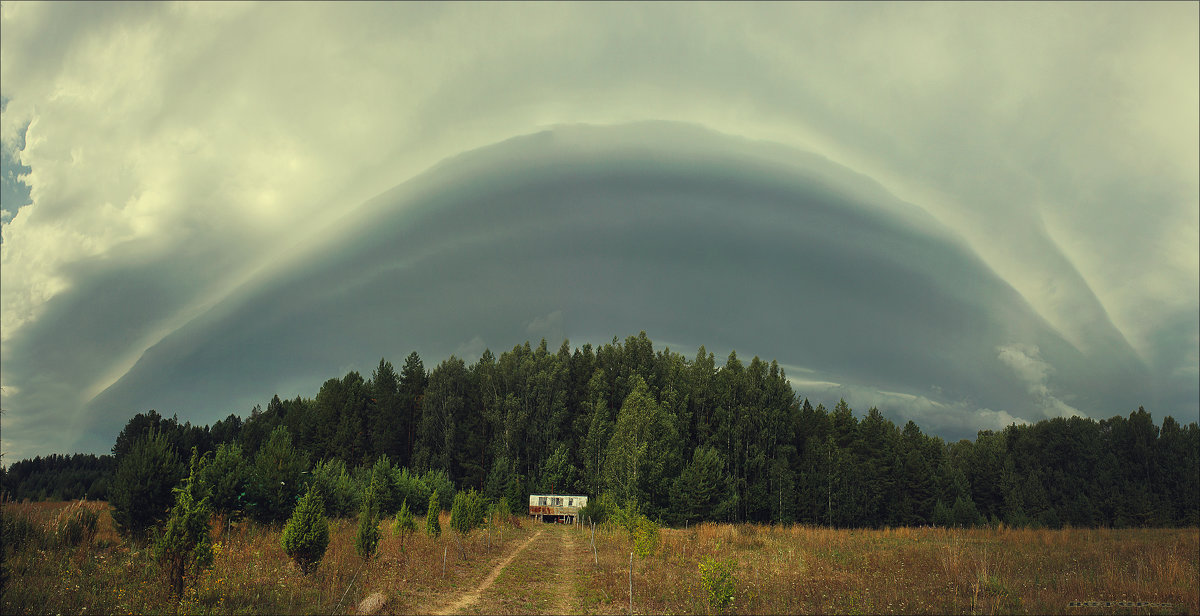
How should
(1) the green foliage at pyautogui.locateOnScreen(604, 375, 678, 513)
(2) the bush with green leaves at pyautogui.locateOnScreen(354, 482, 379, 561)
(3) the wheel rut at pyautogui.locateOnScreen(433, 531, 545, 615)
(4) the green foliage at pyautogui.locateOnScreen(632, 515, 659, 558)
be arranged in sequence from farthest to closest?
(1) the green foliage at pyautogui.locateOnScreen(604, 375, 678, 513), (4) the green foliage at pyautogui.locateOnScreen(632, 515, 659, 558), (2) the bush with green leaves at pyautogui.locateOnScreen(354, 482, 379, 561), (3) the wheel rut at pyautogui.locateOnScreen(433, 531, 545, 615)

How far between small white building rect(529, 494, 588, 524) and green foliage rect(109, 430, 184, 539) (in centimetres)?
4096

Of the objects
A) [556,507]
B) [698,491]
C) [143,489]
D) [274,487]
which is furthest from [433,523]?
[556,507]

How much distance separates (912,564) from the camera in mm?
22750

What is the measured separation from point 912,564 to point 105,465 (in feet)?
360

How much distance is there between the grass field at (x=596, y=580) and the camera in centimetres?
1542

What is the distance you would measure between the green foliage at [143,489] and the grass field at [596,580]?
0.90 metres

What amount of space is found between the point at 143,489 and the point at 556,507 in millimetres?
42462

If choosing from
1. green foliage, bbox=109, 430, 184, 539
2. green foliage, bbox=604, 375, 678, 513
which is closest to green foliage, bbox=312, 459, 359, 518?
green foliage, bbox=109, 430, 184, 539

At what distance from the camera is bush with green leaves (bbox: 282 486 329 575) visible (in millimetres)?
18328

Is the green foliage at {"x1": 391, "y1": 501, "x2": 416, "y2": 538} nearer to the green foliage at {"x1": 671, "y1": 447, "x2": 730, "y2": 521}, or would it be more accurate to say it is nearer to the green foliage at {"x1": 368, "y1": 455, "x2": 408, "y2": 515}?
the green foliage at {"x1": 368, "y1": 455, "x2": 408, "y2": 515}

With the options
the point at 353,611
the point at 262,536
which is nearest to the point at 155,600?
the point at 353,611

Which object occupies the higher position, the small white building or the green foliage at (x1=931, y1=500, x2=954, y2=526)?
the small white building

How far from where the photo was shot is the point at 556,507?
61531mm

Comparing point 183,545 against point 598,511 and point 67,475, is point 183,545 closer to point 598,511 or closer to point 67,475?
point 598,511
